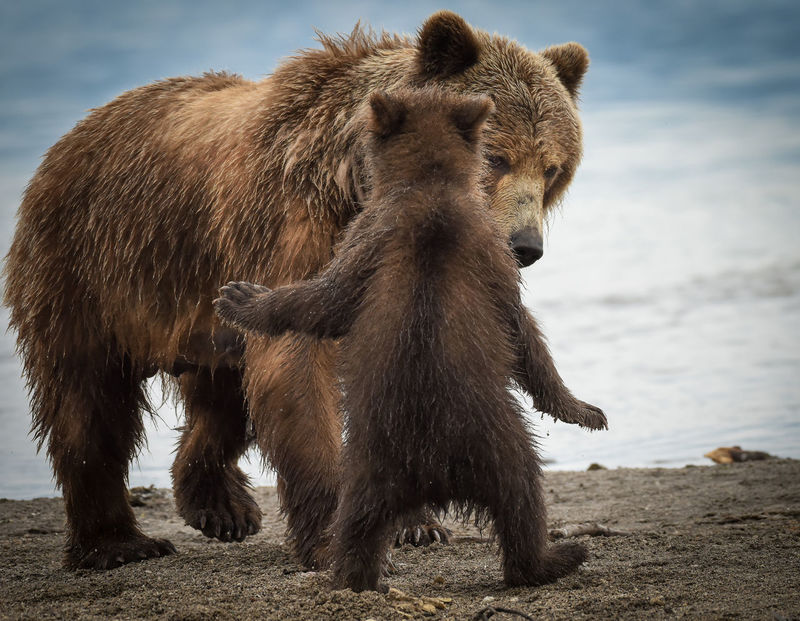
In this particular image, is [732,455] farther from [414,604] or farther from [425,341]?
[425,341]

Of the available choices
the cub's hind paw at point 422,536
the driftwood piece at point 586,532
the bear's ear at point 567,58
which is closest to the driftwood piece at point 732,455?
the driftwood piece at point 586,532

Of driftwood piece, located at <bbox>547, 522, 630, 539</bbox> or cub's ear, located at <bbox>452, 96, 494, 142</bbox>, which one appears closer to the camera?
cub's ear, located at <bbox>452, 96, 494, 142</bbox>

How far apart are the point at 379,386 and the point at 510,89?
2.03m

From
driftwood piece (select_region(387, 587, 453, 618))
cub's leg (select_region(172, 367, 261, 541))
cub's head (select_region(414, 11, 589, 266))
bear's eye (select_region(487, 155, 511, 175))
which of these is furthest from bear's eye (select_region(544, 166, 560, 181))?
cub's leg (select_region(172, 367, 261, 541))

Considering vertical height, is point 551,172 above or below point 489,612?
above

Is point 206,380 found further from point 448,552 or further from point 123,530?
point 448,552

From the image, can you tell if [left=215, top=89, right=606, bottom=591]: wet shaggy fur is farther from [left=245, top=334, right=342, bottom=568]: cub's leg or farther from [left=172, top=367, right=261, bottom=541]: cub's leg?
[left=172, top=367, right=261, bottom=541]: cub's leg

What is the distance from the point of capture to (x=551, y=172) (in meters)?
5.24

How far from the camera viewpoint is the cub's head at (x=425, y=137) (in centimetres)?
397

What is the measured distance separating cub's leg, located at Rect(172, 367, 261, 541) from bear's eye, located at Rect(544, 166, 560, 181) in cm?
260

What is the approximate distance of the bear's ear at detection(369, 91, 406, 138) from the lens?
3.98 m

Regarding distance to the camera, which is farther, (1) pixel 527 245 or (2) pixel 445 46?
(2) pixel 445 46

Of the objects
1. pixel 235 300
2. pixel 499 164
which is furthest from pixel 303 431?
pixel 499 164

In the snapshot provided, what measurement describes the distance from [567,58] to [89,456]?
138 inches
